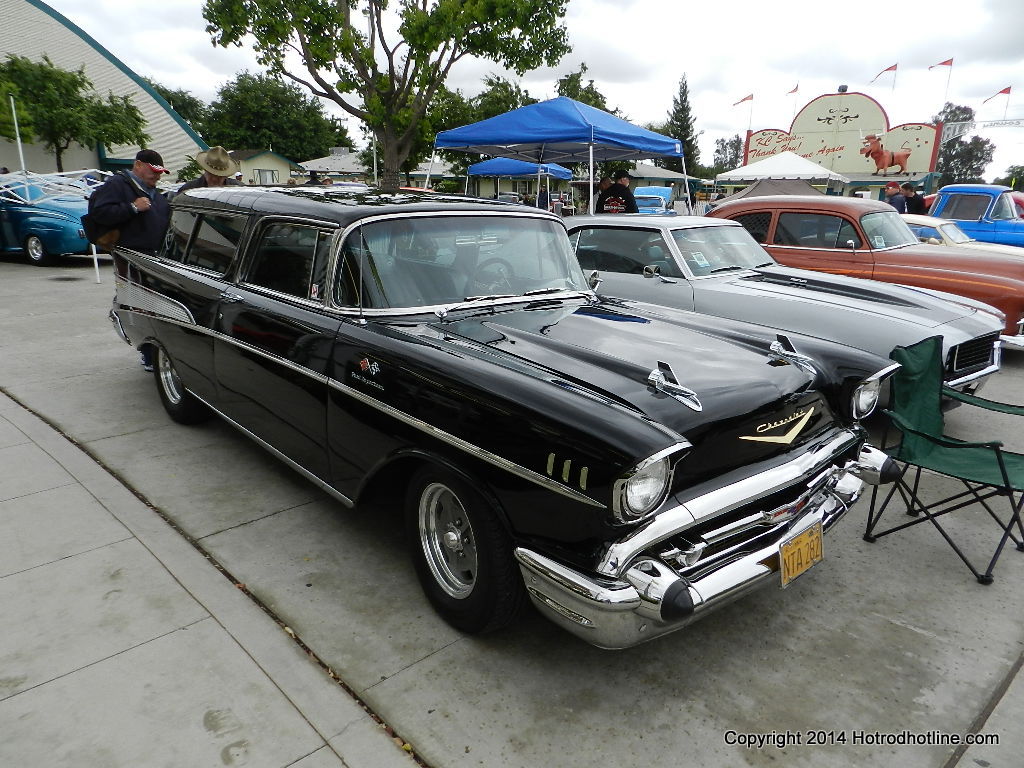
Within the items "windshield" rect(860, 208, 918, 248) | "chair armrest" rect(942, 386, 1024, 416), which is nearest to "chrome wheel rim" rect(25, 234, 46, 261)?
"windshield" rect(860, 208, 918, 248)

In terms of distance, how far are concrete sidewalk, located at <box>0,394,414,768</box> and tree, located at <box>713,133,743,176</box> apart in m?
108

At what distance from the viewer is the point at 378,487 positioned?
2955 millimetres

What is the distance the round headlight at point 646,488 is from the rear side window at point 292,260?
184 centimetres

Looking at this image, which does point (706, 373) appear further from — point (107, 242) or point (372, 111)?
point (372, 111)

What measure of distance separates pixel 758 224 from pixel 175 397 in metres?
6.14

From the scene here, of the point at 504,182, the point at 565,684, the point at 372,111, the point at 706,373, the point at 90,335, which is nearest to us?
the point at 565,684

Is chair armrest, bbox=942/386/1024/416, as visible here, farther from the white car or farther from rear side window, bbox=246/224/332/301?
the white car

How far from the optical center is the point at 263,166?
160 feet

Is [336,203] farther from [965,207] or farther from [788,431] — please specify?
[965,207]

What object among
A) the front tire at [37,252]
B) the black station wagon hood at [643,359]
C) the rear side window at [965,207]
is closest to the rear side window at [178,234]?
the black station wagon hood at [643,359]

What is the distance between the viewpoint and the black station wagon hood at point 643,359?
240cm

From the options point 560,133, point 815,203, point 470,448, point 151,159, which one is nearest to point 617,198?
point 560,133

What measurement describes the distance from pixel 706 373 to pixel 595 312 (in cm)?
90

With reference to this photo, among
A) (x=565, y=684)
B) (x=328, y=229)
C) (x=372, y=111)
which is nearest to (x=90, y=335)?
(x=328, y=229)
